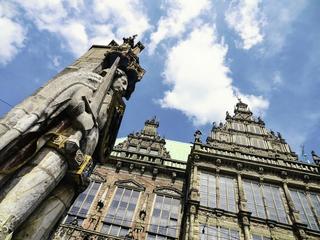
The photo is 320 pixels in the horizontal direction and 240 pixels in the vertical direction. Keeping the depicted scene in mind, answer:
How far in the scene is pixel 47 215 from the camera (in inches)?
131

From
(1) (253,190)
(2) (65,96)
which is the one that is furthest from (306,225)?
(2) (65,96)

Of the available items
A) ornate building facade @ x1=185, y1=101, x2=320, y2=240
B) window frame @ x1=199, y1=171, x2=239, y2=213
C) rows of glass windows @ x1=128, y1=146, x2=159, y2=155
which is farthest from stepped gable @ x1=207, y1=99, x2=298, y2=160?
rows of glass windows @ x1=128, y1=146, x2=159, y2=155

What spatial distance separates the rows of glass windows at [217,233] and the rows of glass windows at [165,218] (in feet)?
6.42

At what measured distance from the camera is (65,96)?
3.76m

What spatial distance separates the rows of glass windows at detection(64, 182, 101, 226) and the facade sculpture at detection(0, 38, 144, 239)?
1015cm

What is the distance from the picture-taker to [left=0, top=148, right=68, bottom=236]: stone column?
2637mm

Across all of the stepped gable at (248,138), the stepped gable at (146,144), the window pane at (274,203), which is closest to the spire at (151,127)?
the stepped gable at (146,144)

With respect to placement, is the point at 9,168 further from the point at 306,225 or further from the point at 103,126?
the point at 306,225

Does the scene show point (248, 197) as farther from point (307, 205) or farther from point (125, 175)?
point (125, 175)

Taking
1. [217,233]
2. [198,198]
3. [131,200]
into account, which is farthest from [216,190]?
[131,200]

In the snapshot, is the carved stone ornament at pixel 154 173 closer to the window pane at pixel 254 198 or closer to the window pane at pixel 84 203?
the window pane at pixel 84 203

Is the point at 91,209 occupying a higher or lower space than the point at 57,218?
higher

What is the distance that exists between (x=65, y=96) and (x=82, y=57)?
2.50 metres

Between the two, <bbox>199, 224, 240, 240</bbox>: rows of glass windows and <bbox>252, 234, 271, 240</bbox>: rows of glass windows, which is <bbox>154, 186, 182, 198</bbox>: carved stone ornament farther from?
<bbox>252, 234, 271, 240</bbox>: rows of glass windows
